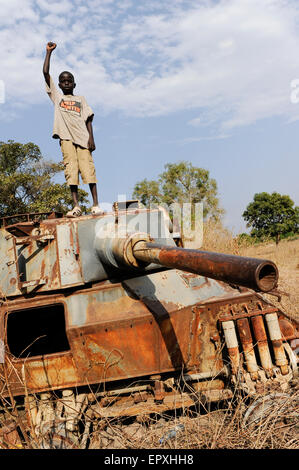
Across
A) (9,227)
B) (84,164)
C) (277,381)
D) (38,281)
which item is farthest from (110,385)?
(84,164)

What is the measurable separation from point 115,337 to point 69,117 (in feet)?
11.7

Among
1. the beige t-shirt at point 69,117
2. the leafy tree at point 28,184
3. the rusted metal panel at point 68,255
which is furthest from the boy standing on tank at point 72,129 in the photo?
the leafy tree at point 28,184

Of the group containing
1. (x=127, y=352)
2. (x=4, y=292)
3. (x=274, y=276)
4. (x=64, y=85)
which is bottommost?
(x=127, y=352)

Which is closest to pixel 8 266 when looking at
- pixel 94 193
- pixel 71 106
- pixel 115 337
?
pixel 115 337

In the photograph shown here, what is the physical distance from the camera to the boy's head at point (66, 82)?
6.34m

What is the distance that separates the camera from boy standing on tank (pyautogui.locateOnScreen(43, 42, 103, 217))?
20.4ft

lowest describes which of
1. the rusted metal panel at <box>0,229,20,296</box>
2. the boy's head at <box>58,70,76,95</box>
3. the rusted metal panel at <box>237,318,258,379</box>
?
the rusted metal panel at <box>237,318,258,379</box>

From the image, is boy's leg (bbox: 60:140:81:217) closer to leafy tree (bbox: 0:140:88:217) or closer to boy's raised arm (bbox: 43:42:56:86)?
boy's raised arm (bbox: 43:42:56:86)

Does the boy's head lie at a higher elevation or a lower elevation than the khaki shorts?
higher

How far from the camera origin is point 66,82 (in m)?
6.36

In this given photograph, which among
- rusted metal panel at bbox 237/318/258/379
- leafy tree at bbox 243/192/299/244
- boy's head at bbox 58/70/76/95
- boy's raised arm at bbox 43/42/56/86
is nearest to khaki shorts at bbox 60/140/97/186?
boy's head at bbox 58/70/76/95

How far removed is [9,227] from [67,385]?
6.43ft

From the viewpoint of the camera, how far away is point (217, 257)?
8.19 feet

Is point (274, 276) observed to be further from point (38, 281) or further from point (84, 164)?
point (84, 164)
